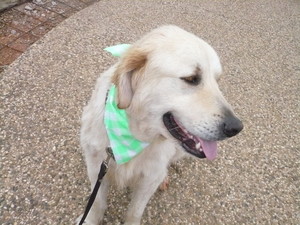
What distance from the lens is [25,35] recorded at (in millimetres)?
3902

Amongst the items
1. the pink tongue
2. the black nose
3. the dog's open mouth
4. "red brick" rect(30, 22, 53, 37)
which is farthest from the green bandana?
"red brick" rect(30, 22, 53, 37)

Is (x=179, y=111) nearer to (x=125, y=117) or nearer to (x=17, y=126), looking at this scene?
(x=125, y=117)

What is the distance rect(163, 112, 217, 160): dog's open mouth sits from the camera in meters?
1.68

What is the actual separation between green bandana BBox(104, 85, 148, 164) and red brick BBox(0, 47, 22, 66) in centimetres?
217

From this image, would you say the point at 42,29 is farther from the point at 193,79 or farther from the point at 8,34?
the point at 193,79

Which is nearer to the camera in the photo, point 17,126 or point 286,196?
point 17,126

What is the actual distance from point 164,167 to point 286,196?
1.66m

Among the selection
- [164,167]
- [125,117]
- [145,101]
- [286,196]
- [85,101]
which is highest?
[145,101]

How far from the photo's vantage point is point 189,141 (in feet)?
5.65

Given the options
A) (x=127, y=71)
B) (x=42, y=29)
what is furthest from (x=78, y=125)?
(x=42, y=29)

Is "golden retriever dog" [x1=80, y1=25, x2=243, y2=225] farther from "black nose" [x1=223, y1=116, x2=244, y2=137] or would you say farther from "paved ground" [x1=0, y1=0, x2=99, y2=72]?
"paved ground" [x1=0, y1=0, x2=99, y2=72]

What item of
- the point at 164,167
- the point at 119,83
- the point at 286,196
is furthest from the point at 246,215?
the point at 119,83

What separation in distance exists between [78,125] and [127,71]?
4.97ft

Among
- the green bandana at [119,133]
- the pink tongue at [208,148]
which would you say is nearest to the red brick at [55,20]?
the green bandana at [119,133]
